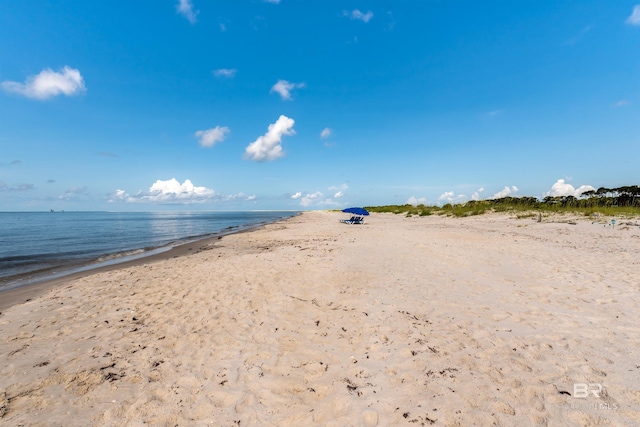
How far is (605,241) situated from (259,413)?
20.4 metres

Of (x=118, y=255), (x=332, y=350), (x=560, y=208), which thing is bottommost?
(x=118, y=255)

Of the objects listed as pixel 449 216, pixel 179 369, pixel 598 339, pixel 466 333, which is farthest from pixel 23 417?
pixel 449 216

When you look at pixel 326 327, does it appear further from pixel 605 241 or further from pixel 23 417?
pixel 605 241

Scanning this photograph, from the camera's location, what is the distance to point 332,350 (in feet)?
16.5
